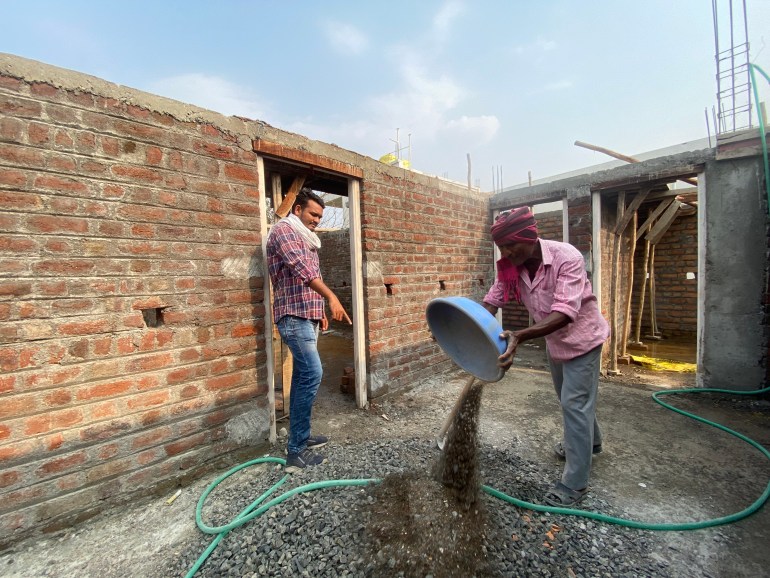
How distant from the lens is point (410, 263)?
162 inches

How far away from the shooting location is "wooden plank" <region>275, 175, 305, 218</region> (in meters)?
3.21

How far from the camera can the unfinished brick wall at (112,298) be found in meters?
1.81

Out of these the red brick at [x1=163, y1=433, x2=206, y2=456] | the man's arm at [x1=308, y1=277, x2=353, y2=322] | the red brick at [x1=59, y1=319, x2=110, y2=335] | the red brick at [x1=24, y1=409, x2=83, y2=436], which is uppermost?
the man's arm at [x1=308, y1=277, x2=353, y2=322]

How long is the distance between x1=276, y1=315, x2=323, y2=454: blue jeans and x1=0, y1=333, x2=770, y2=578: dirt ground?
0.39 m

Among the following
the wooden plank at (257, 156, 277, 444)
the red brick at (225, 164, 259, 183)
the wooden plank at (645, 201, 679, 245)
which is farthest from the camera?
the wooden plank at (645, 201, 679, 245)

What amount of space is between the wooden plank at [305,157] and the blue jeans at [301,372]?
1.35 meters

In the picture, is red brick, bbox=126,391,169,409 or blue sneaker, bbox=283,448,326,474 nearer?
red brick, bbox=126,391,169,409

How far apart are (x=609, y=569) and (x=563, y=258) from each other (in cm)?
155

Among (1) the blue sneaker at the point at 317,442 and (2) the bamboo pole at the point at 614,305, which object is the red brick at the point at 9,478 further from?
(2) the bamboo pole at the point at 614,305

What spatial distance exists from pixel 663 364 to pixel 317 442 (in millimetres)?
5326

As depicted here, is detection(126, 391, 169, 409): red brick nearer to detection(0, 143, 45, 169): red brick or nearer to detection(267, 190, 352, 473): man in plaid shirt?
detection(267, 190, 352, 473): man in plaid shirt

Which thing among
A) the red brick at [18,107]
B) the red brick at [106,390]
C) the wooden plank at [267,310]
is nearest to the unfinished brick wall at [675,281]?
the wooden plank at [267,310]

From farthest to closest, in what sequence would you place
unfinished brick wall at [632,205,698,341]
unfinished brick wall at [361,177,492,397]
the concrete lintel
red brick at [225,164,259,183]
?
1. unfinished brick wall at [632,205,698,341]
2. the concrete lintel
3. unfinished brick wall at [361,177,492,397]
4. red brick at [225,164,259,183]

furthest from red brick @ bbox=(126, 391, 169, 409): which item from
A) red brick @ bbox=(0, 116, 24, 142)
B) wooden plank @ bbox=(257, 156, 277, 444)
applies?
red brick @ bbox=(0, 116, 24, 142)
